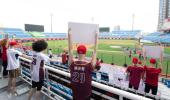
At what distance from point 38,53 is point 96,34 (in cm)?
143

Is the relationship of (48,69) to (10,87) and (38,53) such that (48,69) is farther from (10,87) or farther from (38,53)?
(10,87)

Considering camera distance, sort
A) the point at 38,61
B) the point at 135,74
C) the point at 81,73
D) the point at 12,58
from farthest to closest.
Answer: the point at 135,74 < the point at 12,58 < the point at 38,61 < the point at 81,73

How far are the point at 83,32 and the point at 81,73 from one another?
51 centimetres

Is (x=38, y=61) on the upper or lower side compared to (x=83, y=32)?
lower

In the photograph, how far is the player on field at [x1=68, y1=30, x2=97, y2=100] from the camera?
2279mm

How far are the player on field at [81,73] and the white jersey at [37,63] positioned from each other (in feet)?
3.14

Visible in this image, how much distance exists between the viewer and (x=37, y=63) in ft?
10.7

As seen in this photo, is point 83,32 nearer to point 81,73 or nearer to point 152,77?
point 81,73

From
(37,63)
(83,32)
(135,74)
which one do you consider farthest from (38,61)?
(135,74)

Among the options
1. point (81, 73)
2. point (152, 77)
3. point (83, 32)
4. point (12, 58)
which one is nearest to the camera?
point (83, 32)

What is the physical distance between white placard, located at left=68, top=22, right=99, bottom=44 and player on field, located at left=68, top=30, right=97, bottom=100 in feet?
0.35

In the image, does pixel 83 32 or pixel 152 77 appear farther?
pixel 152 77

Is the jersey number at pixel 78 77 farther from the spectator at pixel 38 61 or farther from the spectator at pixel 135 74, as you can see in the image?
the spectator at pixel 135 74

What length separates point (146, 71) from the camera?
4.96 meters
